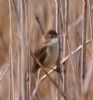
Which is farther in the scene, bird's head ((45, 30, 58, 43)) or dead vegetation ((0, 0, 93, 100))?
bird's head ((45, 30, 58, 43))

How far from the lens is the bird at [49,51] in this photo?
6.29ft

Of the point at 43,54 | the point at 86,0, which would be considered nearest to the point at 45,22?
the point at 43,54

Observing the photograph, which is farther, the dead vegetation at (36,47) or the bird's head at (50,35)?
the bird's head at (50,35)

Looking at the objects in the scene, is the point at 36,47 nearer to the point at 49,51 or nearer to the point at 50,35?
the point at 49,51

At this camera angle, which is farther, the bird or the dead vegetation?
the bird

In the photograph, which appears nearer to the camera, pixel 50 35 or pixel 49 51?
pixel 50 35

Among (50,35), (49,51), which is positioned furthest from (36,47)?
(50,35)

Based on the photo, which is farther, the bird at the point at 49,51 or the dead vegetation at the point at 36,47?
the bird at the point at 49,51

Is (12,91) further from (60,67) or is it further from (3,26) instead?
(3,26)

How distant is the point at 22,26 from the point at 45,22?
106 cm

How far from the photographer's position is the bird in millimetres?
1918

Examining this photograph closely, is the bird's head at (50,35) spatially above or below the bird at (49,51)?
above

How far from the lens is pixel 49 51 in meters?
Result: 2.04

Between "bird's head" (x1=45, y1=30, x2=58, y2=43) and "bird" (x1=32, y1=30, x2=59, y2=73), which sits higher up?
"bird's head" (x1=45, y1=30, x2=58, y2=43)
